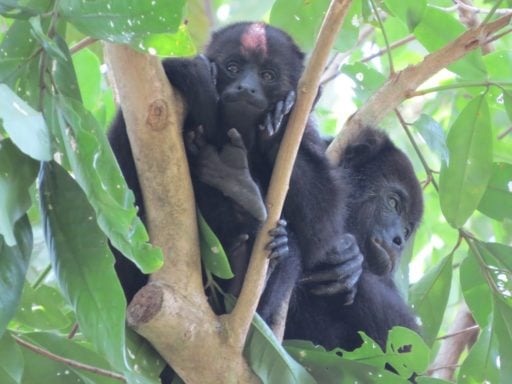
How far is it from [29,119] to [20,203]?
0.32 meters

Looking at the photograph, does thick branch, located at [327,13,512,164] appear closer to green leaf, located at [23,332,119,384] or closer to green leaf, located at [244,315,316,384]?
green leaf, located at [244,315,316,384]

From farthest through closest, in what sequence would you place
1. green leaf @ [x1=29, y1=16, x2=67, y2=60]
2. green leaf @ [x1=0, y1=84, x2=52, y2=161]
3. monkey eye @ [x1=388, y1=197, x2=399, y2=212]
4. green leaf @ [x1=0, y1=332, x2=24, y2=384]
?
1. monkey eye @ [x1=388, y1=197, x2=399, y2=212]
2. green leaf @ [x1=0, y1=332, x2=24, y2=384]
3. green leaf @ [x1=29, y1=16, x2=67, y2=60]
4. green leaf @ [x1=0, y1=84, x2=52, y2=161]

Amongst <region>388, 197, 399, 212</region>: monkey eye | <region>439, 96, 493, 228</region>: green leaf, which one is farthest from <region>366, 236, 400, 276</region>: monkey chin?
<region>439, 96, 493, 228</region>: green leaf

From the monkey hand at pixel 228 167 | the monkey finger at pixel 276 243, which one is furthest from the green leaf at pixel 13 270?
the monkey hand at pixel 228 167

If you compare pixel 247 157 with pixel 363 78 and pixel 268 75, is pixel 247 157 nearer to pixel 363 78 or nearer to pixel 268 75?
pixel 268 75

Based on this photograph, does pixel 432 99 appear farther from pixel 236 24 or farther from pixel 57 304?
pixel 57 304

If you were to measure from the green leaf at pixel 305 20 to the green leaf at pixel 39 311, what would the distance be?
1.54 metres

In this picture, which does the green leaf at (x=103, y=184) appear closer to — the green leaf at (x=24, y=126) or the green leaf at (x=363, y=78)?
the green leaf at (x=24, y=126)

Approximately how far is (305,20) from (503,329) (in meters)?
1.52

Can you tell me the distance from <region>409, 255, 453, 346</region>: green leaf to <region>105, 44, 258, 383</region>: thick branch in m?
1.59

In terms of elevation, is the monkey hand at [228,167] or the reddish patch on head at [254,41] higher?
the reddish patch on head at [254,41]

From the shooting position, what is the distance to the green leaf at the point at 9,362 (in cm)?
284

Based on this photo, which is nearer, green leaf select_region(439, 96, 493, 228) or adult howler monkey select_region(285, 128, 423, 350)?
green leaf select_region(439, 96, 493, 228)

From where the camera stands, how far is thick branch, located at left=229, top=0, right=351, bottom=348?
9.77 ft
